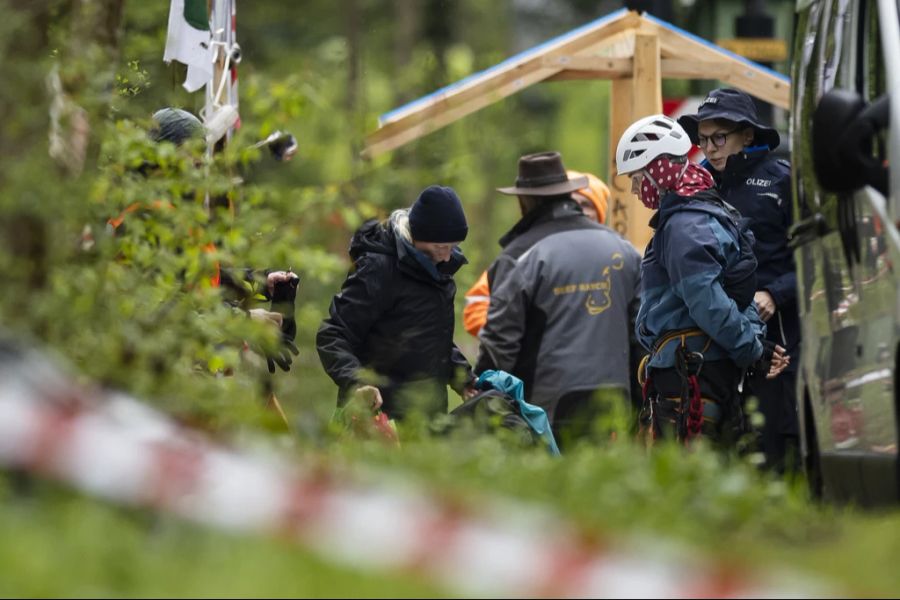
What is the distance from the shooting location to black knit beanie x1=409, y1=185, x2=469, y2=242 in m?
9.22

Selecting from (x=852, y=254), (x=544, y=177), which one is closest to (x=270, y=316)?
(x=544, y=177)

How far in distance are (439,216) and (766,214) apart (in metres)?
1.58

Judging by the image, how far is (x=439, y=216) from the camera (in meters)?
9.23

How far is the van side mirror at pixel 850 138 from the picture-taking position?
6078 mm

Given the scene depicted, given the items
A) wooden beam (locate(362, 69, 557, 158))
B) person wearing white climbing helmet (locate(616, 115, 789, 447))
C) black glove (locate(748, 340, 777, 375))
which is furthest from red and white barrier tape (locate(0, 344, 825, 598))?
wooden beam (locate(362, 69, 557, 158))

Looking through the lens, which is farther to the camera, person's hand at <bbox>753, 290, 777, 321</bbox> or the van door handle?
person's hand at <bbox>753, 290, 777, 321</bbox>

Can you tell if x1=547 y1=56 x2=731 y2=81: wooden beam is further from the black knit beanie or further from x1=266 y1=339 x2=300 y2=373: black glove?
x1=266 y1=339 x2=300 y2=373: black glove

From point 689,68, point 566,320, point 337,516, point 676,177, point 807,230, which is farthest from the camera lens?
point 689,68

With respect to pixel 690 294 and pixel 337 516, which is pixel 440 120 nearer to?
pixel 690 294

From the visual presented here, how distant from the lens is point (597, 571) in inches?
177

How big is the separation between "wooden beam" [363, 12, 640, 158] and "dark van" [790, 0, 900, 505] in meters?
3.08

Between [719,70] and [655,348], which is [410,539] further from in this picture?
[719,70]

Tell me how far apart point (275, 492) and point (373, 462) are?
1.22 meters

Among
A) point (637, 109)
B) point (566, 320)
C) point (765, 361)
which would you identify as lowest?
point (765, 361)
